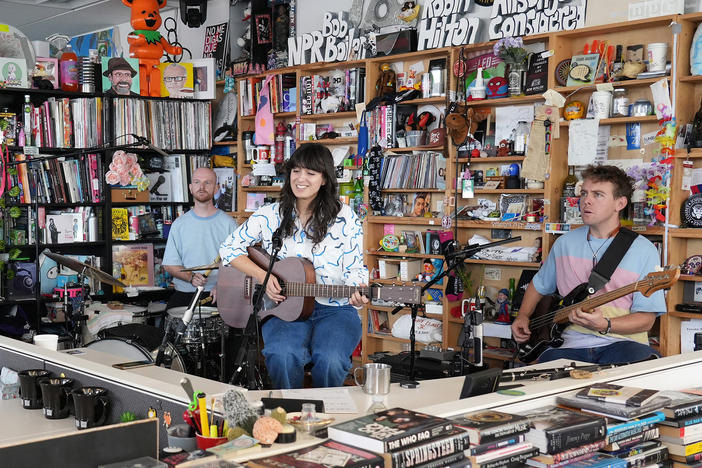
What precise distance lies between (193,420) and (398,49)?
439cm

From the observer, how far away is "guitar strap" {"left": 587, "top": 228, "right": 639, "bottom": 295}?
3.91 m

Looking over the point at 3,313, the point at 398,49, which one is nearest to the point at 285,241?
the point at 398,49

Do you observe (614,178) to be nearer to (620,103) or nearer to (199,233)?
(620,103)

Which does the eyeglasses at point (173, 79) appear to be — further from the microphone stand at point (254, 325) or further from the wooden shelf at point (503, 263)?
the microphone stand at point (254, 325)

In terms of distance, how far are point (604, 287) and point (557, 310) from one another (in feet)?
0.89

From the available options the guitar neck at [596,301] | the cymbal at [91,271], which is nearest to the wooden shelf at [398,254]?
the guitar neck at [596,301]

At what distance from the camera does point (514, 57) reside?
5203 mm

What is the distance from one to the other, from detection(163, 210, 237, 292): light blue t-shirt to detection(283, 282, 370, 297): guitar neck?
203 cm

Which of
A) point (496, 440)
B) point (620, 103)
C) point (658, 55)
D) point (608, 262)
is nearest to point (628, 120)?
point (620, 103)

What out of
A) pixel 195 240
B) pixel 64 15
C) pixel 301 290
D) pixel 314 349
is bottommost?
pixel 314 349

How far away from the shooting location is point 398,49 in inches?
228

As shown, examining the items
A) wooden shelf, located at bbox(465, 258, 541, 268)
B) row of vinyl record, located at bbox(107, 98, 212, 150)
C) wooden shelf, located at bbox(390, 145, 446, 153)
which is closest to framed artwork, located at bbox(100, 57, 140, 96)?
row of vinyl record, located at bbox(107, 98, 212, 150)

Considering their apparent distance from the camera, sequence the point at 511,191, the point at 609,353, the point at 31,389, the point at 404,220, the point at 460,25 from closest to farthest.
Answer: the point at 31,389 < the point at 609,353 < the point at 511,191 < the point at 460,25 < the point at 404,220

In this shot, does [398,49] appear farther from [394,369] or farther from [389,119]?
[394,369]
